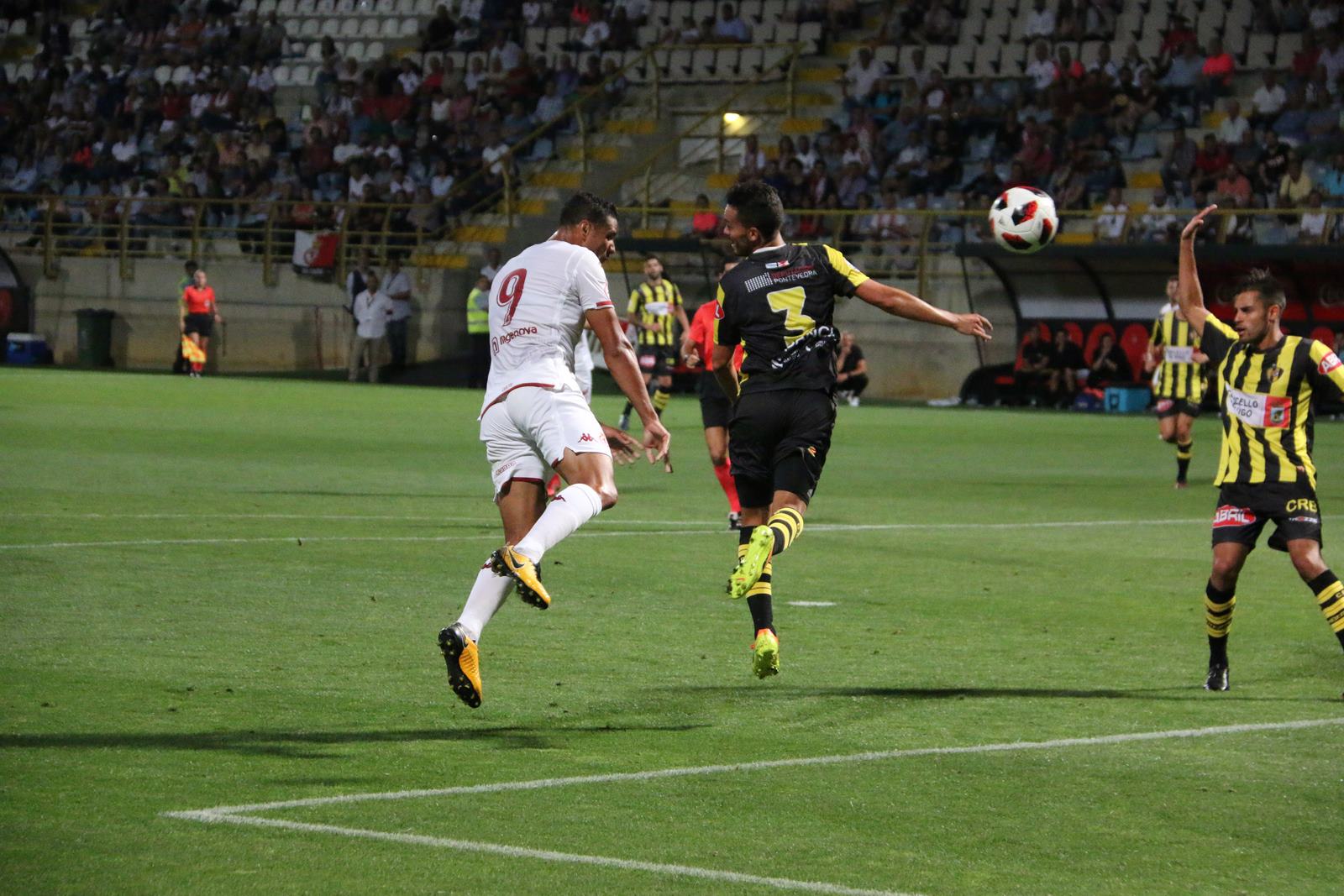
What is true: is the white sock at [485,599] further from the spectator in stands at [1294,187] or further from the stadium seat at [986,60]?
the stadium seat at [986,60]

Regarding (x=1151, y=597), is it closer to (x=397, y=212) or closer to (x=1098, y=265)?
(x=1098, y=265)

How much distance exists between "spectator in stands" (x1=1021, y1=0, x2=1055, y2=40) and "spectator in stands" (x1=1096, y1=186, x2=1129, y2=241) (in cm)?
544

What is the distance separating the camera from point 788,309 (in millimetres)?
8516

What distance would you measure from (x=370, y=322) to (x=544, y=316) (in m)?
30.9

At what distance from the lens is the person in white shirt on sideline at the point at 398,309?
38.8m

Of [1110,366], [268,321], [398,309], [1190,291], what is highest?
[1190,291]

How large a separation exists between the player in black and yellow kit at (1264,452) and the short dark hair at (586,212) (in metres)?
2.43

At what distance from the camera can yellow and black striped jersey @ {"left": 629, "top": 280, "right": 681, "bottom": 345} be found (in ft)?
78.2

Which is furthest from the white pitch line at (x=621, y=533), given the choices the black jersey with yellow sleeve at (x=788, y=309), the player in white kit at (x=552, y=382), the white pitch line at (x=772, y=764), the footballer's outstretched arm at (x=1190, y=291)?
the white pitch line at (x=772, y=764)

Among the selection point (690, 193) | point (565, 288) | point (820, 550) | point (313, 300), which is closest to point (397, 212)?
point (313, 300)

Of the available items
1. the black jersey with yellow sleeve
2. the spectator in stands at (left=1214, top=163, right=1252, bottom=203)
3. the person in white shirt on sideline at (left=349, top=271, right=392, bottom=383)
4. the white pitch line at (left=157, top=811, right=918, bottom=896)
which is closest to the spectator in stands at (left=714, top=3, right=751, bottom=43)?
the person in white shirt on sideline at (left=349, top=271, right=392, bottom=383)

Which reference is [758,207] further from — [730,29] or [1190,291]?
[730,29]

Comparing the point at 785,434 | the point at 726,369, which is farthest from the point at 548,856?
the point at 726,369

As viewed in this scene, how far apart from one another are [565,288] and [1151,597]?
5.01m
